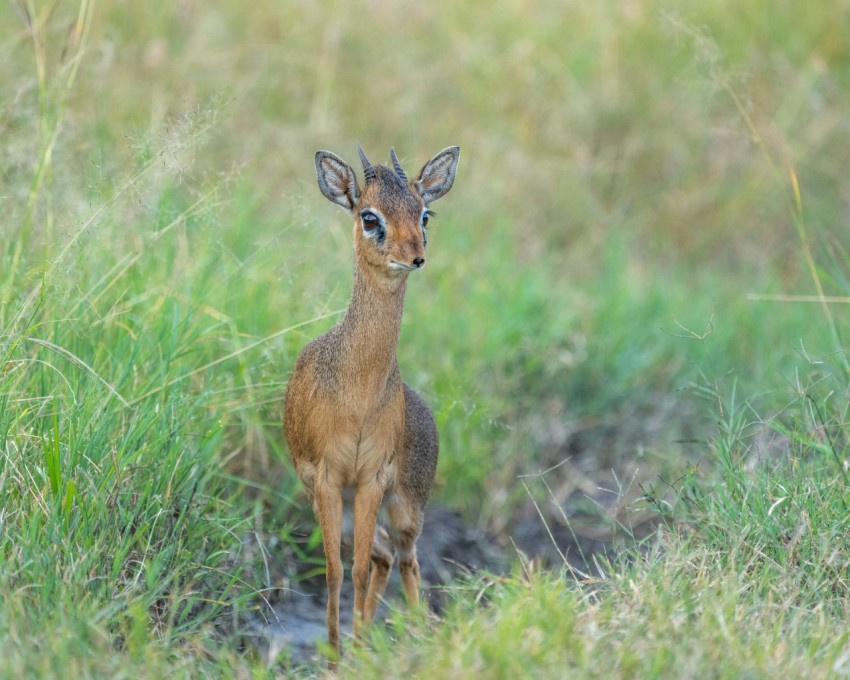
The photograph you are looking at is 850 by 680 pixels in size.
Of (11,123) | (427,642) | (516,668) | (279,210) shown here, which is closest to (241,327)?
(11,123)

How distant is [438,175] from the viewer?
4.74m

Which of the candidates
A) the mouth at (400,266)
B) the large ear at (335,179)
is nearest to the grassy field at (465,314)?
the large ear at (335,179)

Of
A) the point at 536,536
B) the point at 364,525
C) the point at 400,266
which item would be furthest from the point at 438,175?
the point at 536,536

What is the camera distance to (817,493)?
4418 millimetres

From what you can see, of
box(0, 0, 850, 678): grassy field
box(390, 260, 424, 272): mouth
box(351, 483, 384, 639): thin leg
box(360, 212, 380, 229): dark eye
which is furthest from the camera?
box(351, 483, 384, 639): thin leg

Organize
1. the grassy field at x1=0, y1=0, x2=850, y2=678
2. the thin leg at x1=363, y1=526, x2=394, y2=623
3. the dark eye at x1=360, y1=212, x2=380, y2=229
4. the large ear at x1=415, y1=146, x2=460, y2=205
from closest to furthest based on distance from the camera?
the grassy field at x1=0, y1=0, x2=850, y2=678 → the dark eye at x1=360, y1=212, x2=380, y2=229 → the large ear at x1=415, y1=146, x2=460, y2=205 → the thin leg at x1=363, y1=526, x2=394, y2=623

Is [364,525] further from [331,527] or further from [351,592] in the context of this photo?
[351,592]

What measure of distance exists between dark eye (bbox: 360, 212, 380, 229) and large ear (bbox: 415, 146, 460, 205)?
0.39m

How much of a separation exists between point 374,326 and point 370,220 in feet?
1.22

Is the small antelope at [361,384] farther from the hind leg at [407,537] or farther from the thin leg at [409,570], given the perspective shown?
the thin leg at [409,570]

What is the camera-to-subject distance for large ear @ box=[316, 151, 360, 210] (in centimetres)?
451

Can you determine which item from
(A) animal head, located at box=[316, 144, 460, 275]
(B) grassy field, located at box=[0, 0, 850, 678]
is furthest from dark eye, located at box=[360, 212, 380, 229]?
(B) grassy field, located at box=[0, 0, 850, 678]

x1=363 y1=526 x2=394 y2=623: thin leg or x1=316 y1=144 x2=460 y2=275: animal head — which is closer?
x1=316 y1=144 x2=460 y2=275: animal head

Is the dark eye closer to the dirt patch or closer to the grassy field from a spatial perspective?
the grassy field
